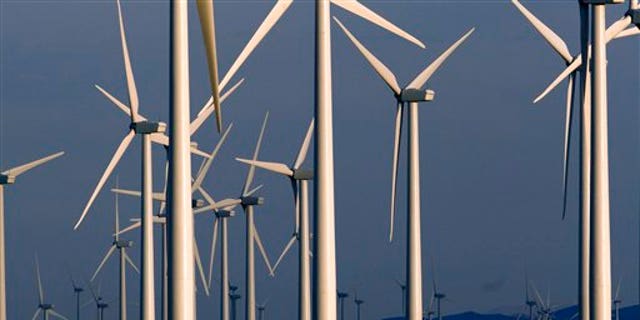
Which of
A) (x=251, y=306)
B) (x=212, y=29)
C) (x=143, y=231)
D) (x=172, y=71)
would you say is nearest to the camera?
(x=212, y=29)

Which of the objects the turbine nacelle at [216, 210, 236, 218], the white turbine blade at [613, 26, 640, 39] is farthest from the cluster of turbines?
the turbine nacelle at [216, 210, 236, 218]

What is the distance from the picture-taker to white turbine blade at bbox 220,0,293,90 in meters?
47.3

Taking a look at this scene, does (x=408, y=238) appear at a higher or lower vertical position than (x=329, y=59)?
lower

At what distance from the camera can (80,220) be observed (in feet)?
223

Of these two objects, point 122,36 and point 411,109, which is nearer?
point 122,36

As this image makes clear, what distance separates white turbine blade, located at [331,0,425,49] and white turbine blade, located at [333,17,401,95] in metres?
0.99

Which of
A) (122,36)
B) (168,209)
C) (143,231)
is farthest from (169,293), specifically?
(143,231)

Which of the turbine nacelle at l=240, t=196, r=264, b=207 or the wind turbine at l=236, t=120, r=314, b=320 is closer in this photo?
the wind turbine at l=236, t=120, r=314, b=320

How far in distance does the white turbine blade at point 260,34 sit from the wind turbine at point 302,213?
22.6 m

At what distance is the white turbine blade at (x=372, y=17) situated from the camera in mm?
55469

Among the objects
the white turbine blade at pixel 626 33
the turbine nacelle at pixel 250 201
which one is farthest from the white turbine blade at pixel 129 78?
the turbine nacelle at pixel 250 201

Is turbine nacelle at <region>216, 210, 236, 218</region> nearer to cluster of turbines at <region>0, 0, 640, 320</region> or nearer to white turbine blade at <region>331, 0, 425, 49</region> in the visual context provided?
cluster of turbines at <region>0, 0, 640, 320</region>

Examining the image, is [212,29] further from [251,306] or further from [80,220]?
[251,306]

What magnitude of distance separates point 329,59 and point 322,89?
86cm
